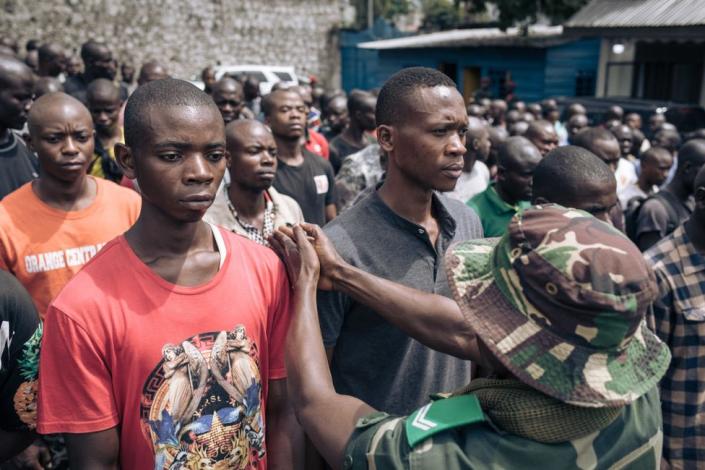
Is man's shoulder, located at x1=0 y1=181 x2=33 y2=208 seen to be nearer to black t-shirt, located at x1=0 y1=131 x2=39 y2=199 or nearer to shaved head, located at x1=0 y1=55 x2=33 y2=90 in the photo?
black t-shirt, located at x1=0 y1=131 x2=39 y2=199

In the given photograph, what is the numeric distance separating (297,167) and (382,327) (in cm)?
295

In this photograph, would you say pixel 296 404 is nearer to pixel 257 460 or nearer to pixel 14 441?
pixel 257 460

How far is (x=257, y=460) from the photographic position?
215 cm

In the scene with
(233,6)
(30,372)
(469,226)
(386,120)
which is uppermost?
(233,6)

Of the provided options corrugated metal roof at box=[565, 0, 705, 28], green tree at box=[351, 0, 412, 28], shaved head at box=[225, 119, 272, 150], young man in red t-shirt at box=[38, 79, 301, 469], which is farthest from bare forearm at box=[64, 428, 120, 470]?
green tree at box=[351, 0, 412, 28]

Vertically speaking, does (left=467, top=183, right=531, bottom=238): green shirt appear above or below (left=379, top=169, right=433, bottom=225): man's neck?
below

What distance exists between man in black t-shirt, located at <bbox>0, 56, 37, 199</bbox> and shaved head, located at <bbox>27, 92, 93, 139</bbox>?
2.35 ft

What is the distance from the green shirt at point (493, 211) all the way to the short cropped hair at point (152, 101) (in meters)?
2.58

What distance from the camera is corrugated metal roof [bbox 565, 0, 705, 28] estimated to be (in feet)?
38.8

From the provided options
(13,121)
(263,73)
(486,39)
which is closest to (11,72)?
(13,121)

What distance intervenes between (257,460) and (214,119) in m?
1.14

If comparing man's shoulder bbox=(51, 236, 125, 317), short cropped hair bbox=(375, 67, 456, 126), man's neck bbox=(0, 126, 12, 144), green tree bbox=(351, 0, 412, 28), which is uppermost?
green tree bbox=(351, 0, 412, 28)

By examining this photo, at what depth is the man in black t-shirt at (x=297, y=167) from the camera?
16.9ft

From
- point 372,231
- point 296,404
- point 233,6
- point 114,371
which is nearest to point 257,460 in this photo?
point 296,404
